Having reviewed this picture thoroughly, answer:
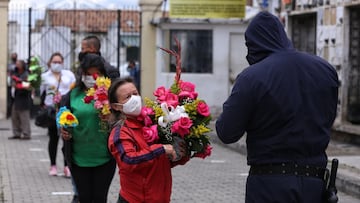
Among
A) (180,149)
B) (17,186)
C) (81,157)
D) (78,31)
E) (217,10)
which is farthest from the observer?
(78,31)

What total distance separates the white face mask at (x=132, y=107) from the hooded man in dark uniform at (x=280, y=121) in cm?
92

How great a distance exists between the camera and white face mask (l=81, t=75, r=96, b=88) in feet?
23.3

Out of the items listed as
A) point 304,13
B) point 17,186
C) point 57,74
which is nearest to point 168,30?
point 304,13

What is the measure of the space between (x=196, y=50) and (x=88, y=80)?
15.0 meters

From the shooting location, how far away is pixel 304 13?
17.0 m

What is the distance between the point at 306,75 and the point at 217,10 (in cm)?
1713

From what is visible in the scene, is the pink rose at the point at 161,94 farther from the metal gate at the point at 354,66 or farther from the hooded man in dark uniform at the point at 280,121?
the metal gate at the point at 354,66

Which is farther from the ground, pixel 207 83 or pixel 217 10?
pixel 217 10

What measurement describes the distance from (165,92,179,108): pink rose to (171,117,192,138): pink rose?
145 mm

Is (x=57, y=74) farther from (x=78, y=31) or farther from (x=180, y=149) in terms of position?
(x=78, y=31)

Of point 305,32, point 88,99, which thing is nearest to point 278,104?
point 88,99

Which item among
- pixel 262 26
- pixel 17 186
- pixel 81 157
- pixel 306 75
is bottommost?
pixel 17 186

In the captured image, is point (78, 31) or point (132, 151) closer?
point (132, 151)

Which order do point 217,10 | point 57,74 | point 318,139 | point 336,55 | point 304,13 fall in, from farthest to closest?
point 217,10 < point 304,13 < point 336,55 < point 57,74 < point 318,139
